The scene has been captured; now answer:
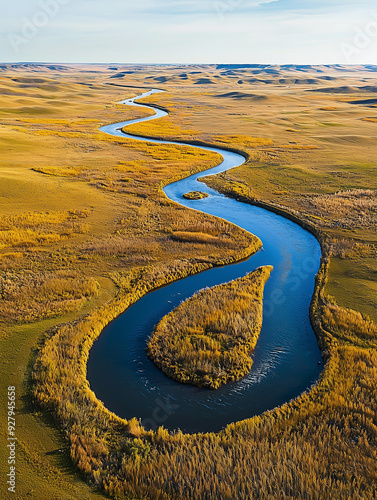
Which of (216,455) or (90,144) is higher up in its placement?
(90,144)

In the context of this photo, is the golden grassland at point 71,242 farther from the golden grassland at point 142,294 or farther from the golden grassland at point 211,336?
the golden grassland at point 211,336

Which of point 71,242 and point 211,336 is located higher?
point 71,242

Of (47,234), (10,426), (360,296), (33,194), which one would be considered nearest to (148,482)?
(10,426)

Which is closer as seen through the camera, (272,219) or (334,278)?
(334,278)

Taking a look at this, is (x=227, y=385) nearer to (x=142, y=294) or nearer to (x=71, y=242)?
(x=142, y=294)

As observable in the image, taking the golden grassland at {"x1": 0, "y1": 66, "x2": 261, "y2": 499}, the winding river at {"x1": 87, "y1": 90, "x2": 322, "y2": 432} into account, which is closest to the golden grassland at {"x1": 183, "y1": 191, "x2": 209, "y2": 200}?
the golden grassland at {"x1": 0, "y1": 66, "x2": 261, "y2": 499}

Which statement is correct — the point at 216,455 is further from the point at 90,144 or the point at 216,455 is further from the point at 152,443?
the point at 90,144

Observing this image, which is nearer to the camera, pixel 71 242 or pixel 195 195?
pixel 71 242

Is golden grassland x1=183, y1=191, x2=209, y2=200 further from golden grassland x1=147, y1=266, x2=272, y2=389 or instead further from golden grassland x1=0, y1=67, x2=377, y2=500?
golden grassland x1=147, y1=266, x2=272, y2=389

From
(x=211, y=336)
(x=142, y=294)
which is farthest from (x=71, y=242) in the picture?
(x=211, y=336)
